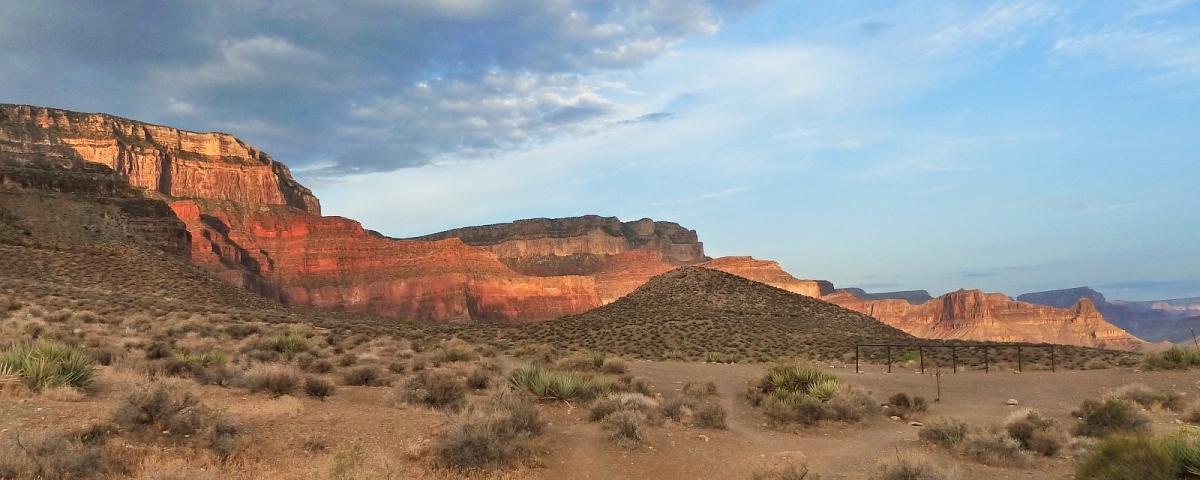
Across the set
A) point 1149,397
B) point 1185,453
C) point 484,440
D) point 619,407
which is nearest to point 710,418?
point 619,407

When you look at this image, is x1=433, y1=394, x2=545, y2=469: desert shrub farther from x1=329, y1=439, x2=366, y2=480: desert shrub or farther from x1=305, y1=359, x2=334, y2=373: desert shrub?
x1=305, y1=359, x2=334, y2=373: desert shrub

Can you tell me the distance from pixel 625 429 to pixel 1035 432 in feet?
23.1

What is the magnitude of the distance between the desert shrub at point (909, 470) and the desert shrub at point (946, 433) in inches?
116

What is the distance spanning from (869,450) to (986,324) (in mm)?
153834

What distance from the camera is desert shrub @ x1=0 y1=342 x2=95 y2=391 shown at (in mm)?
9125

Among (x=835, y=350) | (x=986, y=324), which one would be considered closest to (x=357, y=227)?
(x=835, y=350)

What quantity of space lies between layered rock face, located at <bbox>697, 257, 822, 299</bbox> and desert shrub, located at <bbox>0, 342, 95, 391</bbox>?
147862mm

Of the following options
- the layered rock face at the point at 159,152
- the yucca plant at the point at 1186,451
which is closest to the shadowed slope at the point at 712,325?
the yucca plant at the point at 1186,451

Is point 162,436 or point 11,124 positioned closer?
point 162,436

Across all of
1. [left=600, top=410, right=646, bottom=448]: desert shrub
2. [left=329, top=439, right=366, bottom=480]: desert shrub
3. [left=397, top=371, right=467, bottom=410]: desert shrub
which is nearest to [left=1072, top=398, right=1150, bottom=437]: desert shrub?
[left=600, top=410, right=646, bottom=448]: desert shrub

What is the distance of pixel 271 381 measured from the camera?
10836 millimetres

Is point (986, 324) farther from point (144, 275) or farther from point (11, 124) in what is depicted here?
point (11, 124)

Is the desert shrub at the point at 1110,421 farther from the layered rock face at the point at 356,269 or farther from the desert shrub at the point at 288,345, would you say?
the layered rock face at the point at 356,269

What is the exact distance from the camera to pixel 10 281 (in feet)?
93.2
